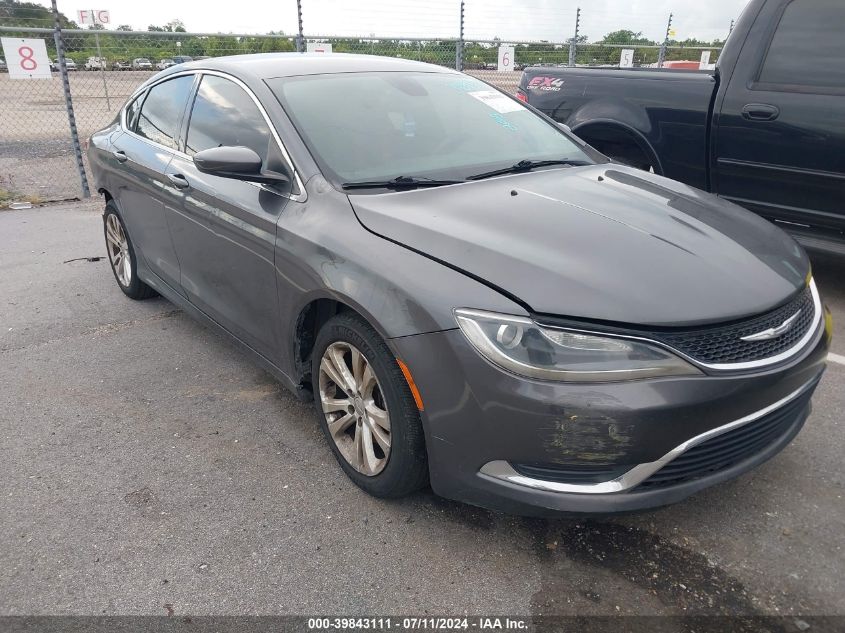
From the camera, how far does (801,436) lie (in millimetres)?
3113

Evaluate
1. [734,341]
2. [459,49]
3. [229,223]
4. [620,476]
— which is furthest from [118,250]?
[459,49]

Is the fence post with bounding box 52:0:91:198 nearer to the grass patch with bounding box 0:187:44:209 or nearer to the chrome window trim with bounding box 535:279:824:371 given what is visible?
the grass patch with bounding box 0:187:44:209

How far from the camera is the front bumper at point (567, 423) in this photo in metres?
2.04

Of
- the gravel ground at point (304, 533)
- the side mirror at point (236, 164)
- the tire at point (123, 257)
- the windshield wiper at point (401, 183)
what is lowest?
the gravel ground at point (304, 533)

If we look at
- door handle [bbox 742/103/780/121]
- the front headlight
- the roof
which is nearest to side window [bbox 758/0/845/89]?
door handle [bbox 742/103/780/121]

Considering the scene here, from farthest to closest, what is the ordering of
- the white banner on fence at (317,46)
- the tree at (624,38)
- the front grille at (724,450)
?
the tree at (624,38)
the white banner on fence at (317,46)
the front grille at (724,450)

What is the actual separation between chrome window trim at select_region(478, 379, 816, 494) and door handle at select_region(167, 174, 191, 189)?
230cm

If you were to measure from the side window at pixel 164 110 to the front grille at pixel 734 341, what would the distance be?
3.00 metres

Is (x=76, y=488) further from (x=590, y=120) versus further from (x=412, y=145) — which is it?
(x=590, y=120)

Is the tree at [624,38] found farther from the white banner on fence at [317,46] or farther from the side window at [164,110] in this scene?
the side window at [164,110]

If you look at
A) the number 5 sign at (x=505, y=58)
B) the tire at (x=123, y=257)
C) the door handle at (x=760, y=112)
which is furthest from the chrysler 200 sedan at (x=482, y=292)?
the number 5 sign at (x=505, y=58)

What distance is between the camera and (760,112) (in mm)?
4582

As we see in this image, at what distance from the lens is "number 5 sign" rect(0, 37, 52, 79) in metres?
7.90

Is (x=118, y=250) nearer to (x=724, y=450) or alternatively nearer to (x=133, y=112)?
(x=133, y=112)
